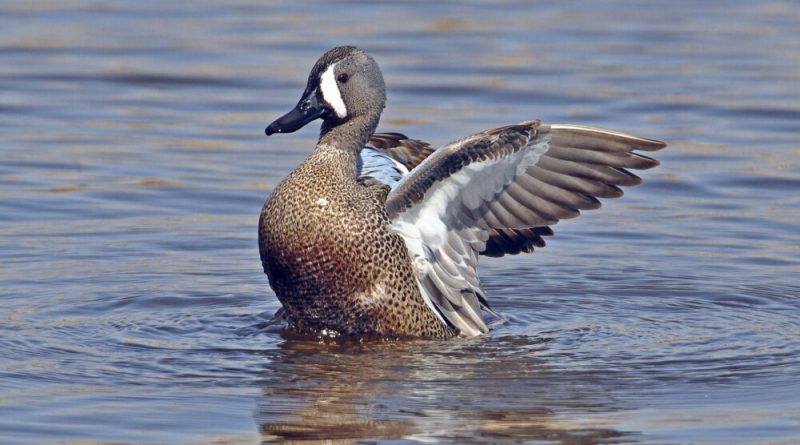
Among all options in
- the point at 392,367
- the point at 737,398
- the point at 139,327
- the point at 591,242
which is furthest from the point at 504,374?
the point at 591,242

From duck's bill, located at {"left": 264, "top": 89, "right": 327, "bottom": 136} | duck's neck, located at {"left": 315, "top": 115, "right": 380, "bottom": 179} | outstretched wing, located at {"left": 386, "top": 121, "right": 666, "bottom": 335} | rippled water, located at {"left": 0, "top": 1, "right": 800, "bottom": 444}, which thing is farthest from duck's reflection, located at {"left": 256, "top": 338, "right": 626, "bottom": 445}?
duck's bill, located at {"left": 264, "top": 89, "right": 327, "bottom": 136}

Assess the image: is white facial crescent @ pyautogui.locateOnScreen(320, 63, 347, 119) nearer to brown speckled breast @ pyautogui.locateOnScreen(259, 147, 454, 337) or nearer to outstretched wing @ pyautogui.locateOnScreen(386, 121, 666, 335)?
brown speckled breast @ pyautogui.locateOnScreen(259, 147, 454, 337)

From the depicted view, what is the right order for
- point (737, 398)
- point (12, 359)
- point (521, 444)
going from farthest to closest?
point (12, 359), point (737, 398), point (521, 444)

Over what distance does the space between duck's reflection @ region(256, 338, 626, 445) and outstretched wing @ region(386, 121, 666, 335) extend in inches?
10.6

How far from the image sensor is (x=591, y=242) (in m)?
8.31

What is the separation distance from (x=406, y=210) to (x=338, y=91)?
1.91 ft

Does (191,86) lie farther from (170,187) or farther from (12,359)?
(12,359)

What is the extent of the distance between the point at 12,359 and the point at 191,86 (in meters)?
5.84

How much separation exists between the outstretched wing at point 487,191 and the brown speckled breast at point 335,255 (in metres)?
0.11

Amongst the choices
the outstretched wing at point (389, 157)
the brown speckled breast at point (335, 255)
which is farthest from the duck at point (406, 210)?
the outstretched wing at point (389, 157)

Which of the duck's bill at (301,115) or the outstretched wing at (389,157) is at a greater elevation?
the duck's bill at (301,115)

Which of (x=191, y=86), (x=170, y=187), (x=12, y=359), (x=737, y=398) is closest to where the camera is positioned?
(x=737, y=398)

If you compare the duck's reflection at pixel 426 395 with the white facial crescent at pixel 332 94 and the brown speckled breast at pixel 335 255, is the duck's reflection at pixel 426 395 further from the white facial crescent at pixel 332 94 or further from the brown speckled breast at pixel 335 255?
the white facial crescent at pixel 332 94

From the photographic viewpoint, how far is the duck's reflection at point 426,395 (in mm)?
5121
